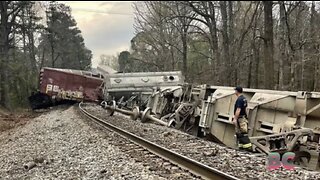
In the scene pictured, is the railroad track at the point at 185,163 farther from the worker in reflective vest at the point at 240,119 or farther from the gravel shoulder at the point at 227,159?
the worker in reflective vest at the point at 240,119

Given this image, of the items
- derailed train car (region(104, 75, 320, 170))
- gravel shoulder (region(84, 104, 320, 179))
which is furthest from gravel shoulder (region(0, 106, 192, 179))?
derailed train car (region(104, 75, 320, 170))

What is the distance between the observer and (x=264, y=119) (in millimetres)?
9688

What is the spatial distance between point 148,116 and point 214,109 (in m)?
3.95

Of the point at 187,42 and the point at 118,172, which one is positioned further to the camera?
the point at 187,42

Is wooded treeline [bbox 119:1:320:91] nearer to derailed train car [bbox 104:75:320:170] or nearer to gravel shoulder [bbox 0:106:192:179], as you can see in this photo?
derailed train car [bbox 104:75:320:170]

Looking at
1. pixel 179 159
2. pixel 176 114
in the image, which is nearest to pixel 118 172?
pixel 179 159

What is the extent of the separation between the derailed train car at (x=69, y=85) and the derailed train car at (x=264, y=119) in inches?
Result: 635

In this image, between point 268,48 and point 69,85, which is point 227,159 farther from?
point 69,85

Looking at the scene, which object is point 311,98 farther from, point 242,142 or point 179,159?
point 179,159

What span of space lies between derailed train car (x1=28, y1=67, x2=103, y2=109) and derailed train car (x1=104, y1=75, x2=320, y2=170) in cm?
1614

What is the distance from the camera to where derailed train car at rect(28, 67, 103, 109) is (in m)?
29.1

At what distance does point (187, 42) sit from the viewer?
125ft

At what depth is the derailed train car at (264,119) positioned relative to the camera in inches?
314

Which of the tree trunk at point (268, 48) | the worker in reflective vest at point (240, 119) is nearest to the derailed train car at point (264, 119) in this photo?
the worker in reflective vest at point (240, 119)
